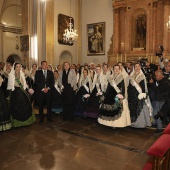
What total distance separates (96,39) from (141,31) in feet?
9.35

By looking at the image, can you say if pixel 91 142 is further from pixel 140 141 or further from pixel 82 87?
pixel 82 87

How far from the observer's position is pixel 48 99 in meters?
5.98

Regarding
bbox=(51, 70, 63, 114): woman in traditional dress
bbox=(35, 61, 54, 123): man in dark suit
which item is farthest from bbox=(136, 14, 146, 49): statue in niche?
bbox=(35, 61, 54, 123): man in dark suit

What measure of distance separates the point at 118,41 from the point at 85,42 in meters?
2.42

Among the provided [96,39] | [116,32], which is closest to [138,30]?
[116,32]

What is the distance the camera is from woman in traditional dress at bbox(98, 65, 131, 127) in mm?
5133

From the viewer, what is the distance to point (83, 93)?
6434 millimetres

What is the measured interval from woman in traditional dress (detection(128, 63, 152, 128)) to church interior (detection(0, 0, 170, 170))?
0.77 ft

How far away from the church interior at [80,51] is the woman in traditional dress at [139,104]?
0.23 meters

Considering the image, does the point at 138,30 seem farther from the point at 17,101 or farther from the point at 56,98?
the point at 17,101

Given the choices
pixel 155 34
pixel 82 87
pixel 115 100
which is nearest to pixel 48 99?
pixel 82 87

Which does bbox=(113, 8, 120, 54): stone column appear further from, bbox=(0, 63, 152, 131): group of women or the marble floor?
the marble floor

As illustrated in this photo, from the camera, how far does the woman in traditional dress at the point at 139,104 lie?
5211 mm

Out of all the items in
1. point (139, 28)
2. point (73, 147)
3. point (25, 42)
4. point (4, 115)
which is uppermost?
point (139, 28)
